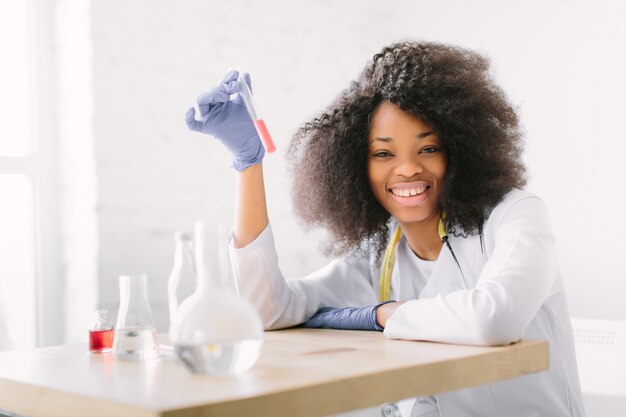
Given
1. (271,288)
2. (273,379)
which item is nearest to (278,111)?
(271,288)

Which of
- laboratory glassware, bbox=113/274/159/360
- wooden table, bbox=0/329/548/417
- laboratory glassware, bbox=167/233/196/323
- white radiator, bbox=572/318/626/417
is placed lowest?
white radiator, bbox=572/318/626/417

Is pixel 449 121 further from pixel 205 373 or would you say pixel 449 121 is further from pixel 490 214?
pixel 205 373

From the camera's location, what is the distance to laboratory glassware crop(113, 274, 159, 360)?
1399 mm

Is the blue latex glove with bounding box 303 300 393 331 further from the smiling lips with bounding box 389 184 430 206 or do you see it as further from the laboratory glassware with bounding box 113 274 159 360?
the laboratory glassware with bounding box 113 274 159 360

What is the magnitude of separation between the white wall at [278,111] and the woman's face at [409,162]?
151cm

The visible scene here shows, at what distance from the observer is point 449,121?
1.92 metres

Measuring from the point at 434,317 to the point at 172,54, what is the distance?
2248 millimetres

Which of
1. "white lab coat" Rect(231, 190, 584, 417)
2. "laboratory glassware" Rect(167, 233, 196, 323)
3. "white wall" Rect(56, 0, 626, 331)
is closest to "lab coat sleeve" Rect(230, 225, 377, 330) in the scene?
"white lab coat" Rect(231, 190, 584, 417)

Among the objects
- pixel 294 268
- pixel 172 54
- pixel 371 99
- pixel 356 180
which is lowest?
pixel 294 268

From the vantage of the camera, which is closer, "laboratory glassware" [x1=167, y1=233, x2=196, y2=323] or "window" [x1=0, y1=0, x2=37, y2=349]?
"laboratory glassware" [x1=167, y1=233, x2=196, y2=323]

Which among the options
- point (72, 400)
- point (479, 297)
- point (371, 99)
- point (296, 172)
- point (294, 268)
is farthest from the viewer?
point (294, 268)

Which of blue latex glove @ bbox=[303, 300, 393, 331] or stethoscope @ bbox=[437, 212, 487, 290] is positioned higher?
stethoscope @ bbox=[437, 212, 487, 290]

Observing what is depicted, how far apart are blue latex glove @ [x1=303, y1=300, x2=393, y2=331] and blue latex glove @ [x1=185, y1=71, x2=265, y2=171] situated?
368 mm

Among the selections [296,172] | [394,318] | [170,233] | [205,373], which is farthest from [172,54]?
[205,373]
